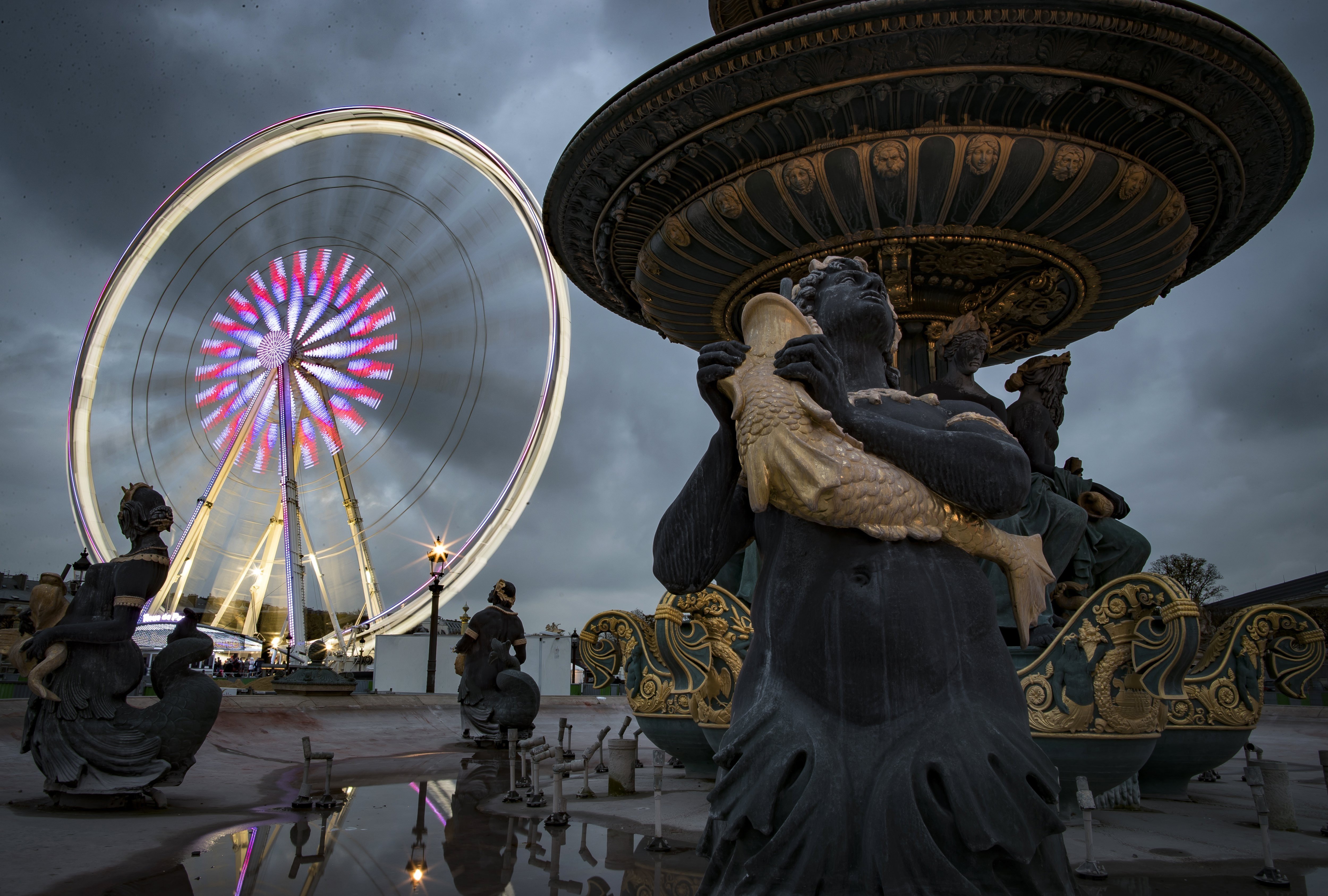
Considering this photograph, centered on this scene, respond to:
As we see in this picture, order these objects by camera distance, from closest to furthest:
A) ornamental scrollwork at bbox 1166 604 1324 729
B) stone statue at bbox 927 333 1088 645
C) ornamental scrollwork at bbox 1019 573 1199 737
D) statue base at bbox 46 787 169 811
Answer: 1. ornamental scrollwork at bbox 1019 573 1199 737
2. statue base at bbox 46 787 169 811
3. ornamental scrollwork at bbox 1166 604 1324 729
4. stone statue at bbox 927 333 1088 645

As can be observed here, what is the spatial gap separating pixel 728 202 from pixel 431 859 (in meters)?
4.52

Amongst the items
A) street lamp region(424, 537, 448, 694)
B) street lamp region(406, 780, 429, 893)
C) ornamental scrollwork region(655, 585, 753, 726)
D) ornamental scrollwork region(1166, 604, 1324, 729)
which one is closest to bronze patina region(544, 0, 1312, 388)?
ornamental scrollwork region(655, 585, 753, 726)

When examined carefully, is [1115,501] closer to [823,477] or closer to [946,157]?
[946,157]

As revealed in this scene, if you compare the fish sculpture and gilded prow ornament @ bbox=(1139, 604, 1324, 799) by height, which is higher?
the fish sculpture

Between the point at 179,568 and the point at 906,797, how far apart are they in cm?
2393

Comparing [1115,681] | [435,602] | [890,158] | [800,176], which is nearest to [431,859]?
[1115,681]

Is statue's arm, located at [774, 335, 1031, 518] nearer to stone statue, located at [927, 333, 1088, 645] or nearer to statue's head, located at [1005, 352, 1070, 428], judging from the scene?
stone statue, located at [927, 333, 1088, 645]

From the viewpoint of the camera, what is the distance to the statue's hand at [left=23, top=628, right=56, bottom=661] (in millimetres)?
5055

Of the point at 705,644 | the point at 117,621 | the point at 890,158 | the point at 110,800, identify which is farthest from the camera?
the point at 705,644

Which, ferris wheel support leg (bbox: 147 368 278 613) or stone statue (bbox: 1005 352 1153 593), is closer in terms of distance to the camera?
stone statue (bbox: 1005 352 1153 593)

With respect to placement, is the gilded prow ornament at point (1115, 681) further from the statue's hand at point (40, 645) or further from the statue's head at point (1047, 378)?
the statue's hand at point (40, 645)

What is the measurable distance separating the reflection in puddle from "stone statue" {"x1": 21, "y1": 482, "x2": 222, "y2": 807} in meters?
1.12

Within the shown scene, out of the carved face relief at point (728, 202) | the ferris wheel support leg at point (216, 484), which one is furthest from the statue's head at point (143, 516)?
the ferris wheel support leg at point (216, 484)

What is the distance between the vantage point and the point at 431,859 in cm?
366
